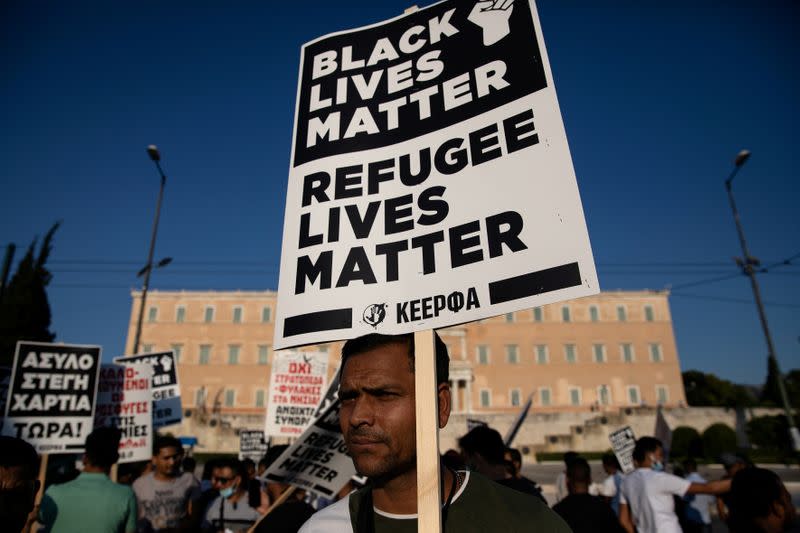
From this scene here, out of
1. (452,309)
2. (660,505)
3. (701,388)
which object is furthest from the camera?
(701,388)

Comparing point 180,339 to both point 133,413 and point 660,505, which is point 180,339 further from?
point 660,505

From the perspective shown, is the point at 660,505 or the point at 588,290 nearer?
the point at 588,290

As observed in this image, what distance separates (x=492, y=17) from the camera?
2078 mm

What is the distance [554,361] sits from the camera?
5378 cm

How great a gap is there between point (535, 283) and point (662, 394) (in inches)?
2344

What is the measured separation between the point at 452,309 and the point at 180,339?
56.8m

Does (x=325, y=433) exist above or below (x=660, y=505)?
above

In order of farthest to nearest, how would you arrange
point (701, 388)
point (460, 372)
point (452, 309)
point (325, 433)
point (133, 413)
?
point (701, 388)
point (460, 372)
point (133, 413)
point (325, 433)
point (452, 309)

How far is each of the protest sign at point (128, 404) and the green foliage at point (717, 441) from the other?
34.2m

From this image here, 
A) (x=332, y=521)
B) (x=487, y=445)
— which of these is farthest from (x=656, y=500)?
(x=332, y=521)

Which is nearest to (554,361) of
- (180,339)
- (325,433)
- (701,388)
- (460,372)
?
(460,372)

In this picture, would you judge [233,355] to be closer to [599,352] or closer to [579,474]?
[599,352]

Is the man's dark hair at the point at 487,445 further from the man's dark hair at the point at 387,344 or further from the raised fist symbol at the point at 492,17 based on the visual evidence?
the raised fist symbol at the point at 492,17

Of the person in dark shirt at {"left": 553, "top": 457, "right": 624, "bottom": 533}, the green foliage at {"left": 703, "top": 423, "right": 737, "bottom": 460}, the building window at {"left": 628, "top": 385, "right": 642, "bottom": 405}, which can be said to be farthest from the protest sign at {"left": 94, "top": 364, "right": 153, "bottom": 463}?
the building window at {"left": 628, "top": 385, "right": 642, "bottom": 405}
